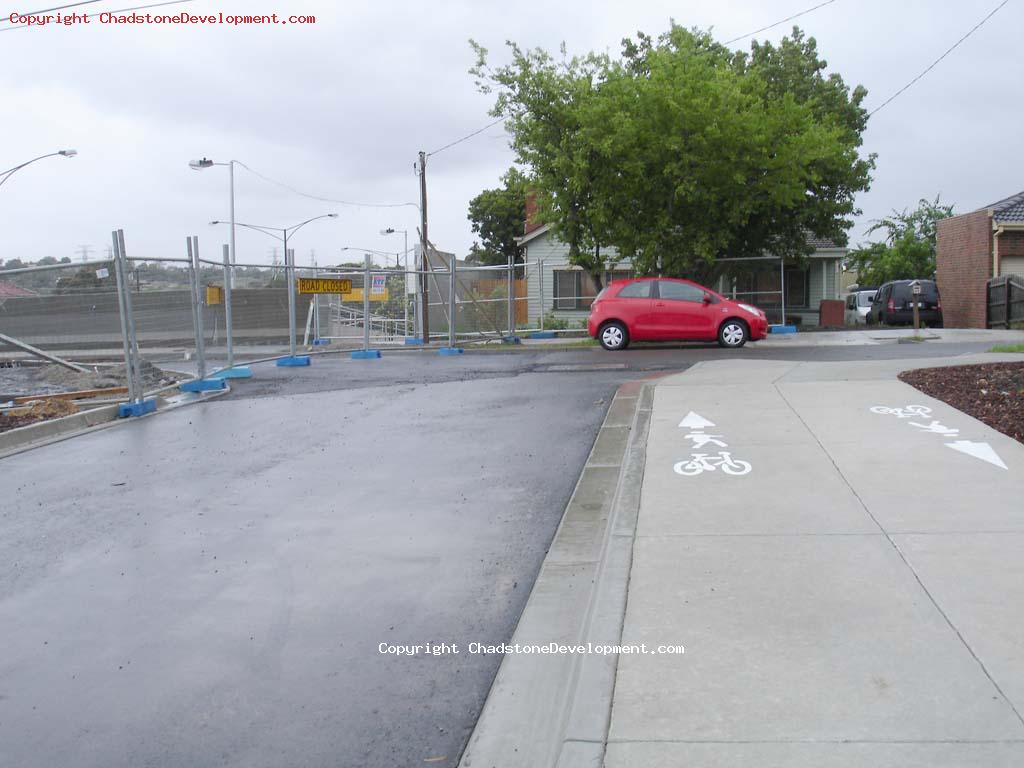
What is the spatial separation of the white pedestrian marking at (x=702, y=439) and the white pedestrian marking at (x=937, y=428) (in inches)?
66.5

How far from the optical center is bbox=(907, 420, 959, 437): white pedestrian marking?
810 centimetres

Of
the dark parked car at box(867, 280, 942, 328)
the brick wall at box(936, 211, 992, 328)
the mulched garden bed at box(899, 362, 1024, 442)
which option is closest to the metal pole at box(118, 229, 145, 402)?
the mulched garden bed at box(899, 362, 1024, 442)

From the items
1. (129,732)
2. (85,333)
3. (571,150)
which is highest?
(571,150)

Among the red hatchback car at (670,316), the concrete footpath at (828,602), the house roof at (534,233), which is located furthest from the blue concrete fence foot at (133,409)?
the house roof at (534,233)

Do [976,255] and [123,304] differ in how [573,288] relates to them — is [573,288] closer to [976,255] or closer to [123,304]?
[976,255]

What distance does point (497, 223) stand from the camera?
68688 mm

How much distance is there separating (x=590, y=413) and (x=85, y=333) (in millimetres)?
9625

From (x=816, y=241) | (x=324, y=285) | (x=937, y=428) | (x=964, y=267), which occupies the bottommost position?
(x=937, y=428)

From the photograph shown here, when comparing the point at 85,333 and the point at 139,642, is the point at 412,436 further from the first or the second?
the point at 85,333

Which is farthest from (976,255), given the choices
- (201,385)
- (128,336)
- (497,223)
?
(497,223)

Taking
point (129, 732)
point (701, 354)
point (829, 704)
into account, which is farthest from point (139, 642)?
point (701, 354)

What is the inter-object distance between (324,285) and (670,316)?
727 cm

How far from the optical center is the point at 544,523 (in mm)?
6406

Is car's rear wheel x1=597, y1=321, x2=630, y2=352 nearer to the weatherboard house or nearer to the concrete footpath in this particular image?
the weatherboard house
